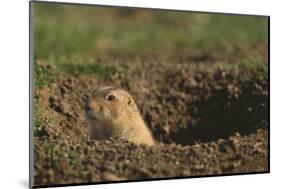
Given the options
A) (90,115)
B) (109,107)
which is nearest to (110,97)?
(109,107)

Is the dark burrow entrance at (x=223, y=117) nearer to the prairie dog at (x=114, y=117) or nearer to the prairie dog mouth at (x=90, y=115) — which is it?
the prairie dog at (x=114, y=117)

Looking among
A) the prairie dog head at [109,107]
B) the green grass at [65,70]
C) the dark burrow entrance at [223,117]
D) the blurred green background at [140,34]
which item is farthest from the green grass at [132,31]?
the prairie dog head at [109,107]

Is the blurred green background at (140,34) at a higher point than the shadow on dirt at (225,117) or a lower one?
higher

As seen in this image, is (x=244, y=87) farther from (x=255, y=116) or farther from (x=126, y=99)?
(x=126, y=99)

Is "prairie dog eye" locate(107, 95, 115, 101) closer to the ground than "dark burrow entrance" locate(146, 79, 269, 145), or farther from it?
farther from it

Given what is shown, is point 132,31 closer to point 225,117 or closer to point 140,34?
point 140,34

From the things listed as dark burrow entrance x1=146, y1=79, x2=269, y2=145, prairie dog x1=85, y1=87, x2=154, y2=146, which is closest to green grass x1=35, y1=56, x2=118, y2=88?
prairie dog x1=85, y1=87, x2=154, y2=146

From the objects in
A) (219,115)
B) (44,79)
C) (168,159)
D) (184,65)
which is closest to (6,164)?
(44,79)

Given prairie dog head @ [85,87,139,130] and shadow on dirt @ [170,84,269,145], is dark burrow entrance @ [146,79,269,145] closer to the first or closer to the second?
shadow on dirt @ [170,84,269,145]

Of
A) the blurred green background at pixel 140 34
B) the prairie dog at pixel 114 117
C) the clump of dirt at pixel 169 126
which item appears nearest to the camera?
the clump of dirt at pixel 169 126
